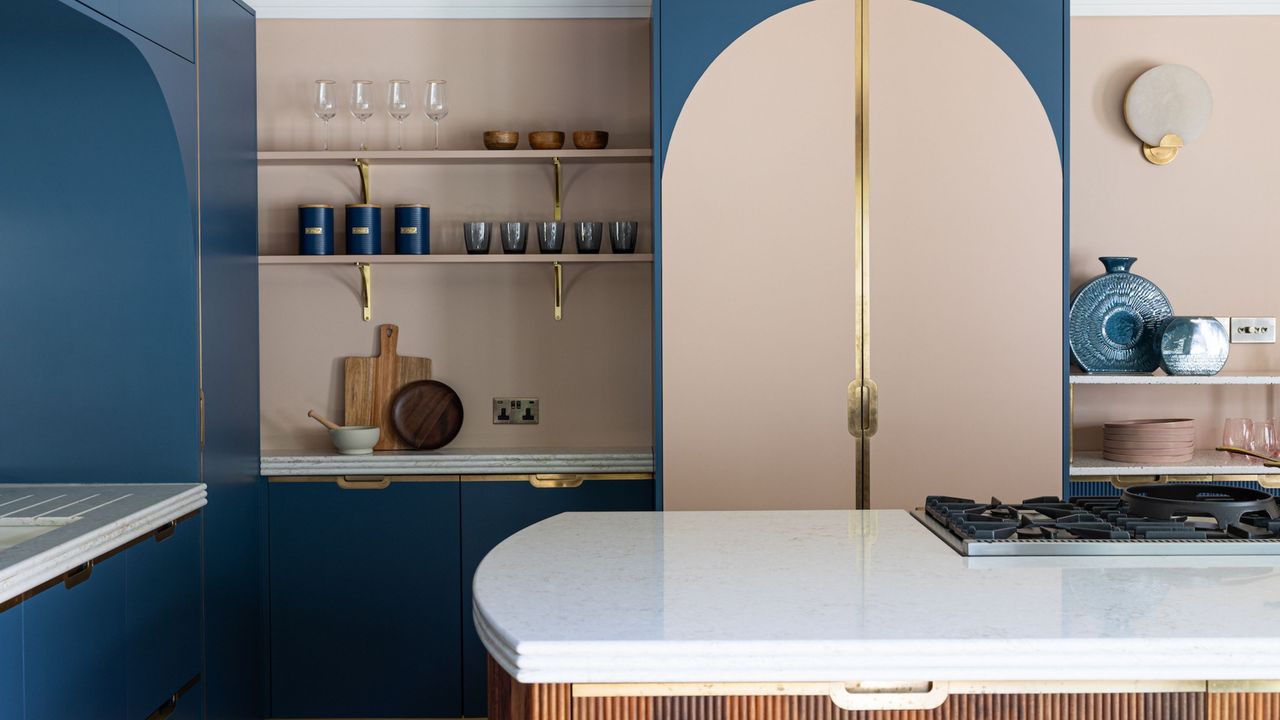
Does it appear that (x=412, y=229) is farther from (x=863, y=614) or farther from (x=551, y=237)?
(x=863, y=614)

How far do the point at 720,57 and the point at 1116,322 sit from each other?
5.22 feet

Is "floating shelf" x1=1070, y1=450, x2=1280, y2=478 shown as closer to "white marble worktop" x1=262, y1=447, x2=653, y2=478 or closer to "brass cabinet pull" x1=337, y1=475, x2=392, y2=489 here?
"white marble worktop" x1=262, y1=447, x2=653, y2=478

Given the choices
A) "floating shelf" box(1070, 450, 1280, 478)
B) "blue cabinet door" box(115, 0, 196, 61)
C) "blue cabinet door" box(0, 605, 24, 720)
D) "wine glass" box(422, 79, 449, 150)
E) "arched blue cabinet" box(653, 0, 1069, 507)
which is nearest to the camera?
"blue cabinet door" box(0, 605, 24, 720)

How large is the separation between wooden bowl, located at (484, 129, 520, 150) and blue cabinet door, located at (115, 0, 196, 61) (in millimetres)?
915

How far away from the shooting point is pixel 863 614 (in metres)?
1.35

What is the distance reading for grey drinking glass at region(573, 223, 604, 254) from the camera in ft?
11.1

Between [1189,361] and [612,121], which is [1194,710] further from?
[612,121]

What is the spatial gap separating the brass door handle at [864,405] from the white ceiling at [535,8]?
152cm

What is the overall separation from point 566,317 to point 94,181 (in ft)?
4.93

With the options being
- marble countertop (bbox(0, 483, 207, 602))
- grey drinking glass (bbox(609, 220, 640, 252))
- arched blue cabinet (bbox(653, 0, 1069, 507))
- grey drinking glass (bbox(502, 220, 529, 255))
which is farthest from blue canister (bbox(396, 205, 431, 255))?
marble countertop (bbox(0, 483, 207, 602))

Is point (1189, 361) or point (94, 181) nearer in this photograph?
point (94, 181)

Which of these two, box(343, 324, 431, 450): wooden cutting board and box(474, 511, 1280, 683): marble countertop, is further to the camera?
box(343, 324, 431, 450): wooden cutting board

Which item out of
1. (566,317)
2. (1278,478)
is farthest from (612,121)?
(1278,478)

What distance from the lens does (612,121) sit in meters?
3.62
